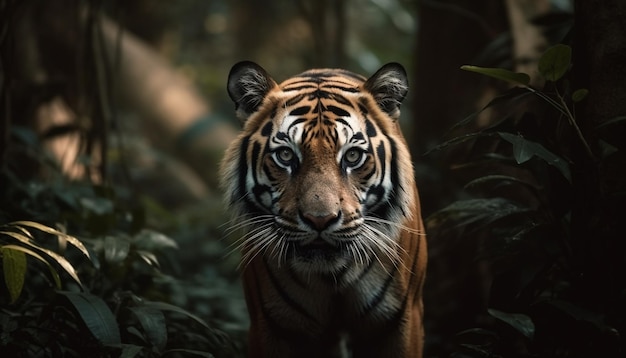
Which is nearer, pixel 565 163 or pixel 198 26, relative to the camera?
pixel 565 163

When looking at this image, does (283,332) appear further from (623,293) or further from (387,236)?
(623,293)

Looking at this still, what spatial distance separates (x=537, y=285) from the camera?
3287 millimetres

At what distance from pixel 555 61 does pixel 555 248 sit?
76cm

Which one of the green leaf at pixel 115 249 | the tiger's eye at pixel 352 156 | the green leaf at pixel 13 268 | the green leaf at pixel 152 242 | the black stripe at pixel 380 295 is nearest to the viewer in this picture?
the green leaf at pixel 13 268

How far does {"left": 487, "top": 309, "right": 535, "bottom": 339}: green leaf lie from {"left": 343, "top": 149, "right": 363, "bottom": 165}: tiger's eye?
2.57ft

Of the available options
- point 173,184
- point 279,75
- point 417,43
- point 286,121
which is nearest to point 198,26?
point 279,75

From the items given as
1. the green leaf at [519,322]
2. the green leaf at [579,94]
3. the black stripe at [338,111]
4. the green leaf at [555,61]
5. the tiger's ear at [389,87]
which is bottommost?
the green leaf at [519,322]

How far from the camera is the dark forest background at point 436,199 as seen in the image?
10.3 feet

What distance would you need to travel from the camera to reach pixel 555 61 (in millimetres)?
2953

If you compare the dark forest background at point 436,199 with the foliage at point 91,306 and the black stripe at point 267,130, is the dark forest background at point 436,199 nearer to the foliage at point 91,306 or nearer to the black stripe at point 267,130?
the foliage at point 91,306

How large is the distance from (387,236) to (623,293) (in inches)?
36.6

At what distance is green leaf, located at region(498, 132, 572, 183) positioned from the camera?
299 centimetres

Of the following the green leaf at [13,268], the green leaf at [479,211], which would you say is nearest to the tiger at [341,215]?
the green leaf at [479,211]

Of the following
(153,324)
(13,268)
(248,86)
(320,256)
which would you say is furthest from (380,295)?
(13,268)
